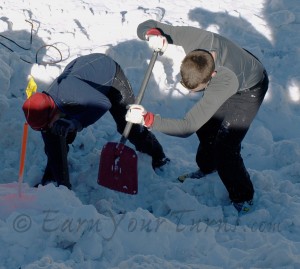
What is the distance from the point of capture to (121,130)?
4.46 m

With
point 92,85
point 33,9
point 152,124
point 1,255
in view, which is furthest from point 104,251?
point 33,9

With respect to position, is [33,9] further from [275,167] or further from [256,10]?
[275,167]

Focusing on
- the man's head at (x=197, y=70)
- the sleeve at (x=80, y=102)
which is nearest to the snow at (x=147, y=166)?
the sleeve at (x=80, y=102)

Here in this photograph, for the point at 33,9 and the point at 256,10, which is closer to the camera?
the point at 33,9

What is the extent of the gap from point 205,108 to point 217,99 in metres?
0.10

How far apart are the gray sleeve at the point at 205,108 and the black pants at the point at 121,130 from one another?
75cm

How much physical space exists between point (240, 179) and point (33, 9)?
409 centimetres

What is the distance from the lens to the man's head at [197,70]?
3.39 m

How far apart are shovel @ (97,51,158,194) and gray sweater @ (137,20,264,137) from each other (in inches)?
23.6

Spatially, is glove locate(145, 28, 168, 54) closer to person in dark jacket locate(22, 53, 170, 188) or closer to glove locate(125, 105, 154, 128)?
person in dark jacket locate(22, 53, 170, 188)

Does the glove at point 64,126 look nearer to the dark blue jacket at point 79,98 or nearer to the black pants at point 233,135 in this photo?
the dark blue jacket at point 79,98

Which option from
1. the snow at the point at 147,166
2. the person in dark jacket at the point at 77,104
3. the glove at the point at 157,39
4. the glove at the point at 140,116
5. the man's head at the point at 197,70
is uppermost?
the man's head at the point at 197,70

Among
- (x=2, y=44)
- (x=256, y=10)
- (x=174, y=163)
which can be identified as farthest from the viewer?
(x=256, y=10)

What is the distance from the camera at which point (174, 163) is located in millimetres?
4852
